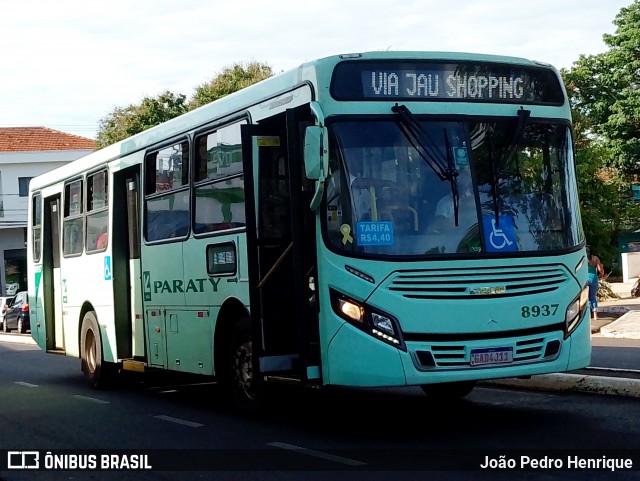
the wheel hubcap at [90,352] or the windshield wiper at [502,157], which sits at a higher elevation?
the windshield wiper at [502,157]

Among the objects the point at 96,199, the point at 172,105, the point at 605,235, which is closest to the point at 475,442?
the point at 96,199

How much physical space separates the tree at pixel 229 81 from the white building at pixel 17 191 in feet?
41.7

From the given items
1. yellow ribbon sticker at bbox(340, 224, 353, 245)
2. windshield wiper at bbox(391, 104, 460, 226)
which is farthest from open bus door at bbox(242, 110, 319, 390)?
windshield wiper at bbox(391, 104, 460, 226)

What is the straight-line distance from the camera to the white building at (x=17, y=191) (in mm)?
62938

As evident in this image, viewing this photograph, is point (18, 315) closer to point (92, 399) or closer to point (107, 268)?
point (107, 268)

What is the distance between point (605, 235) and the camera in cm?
3709

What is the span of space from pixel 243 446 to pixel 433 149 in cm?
304

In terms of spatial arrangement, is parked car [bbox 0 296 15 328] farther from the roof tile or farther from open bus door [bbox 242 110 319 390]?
open bus door [bbox 242 110 319 390]

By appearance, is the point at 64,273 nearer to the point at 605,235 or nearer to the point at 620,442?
the point at 620,442

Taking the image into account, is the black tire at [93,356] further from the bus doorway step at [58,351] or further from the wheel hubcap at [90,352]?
the bus doorway step at [58,351]

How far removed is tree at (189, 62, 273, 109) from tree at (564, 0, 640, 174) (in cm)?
1548

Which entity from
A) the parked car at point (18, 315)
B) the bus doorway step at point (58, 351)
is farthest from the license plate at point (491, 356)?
the parked car at point (18, 315)

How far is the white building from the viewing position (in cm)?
6294

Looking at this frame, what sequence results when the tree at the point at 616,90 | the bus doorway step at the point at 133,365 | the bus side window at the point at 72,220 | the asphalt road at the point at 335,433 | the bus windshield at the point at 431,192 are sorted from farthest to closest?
the tree at the point at 616,90 < the bus side window at the point at 72,220 < the bus doorway step at the point at 133,365 < the bus windshield at the point at 431,192 < the asphalt road at the point at 335,433
